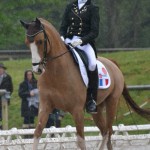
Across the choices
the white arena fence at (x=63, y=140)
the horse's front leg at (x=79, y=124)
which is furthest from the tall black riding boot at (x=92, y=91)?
the white arena fence at (x=63, y=140)

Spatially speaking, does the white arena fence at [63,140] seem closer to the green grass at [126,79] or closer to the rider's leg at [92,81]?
the green grass at [126,79]

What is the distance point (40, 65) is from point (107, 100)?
2.65m

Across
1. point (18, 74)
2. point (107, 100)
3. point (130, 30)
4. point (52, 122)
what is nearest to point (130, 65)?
point (18, 74)

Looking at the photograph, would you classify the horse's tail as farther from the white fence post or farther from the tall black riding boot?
the white fence post

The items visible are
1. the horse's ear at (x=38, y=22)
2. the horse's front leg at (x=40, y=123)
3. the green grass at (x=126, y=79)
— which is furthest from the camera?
the green grass at (x=126, y=79)

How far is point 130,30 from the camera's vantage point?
54531mm

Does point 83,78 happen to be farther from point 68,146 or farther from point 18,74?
point 18,74

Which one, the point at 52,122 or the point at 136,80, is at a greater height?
the point at 52,122

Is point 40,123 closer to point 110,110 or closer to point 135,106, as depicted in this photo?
point 110,110

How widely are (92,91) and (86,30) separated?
1027 millimetres

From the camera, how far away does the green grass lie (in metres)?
18.1

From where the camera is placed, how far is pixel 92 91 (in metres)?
11.6

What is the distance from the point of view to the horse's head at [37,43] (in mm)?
10148

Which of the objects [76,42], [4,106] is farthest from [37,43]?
[4,106]
